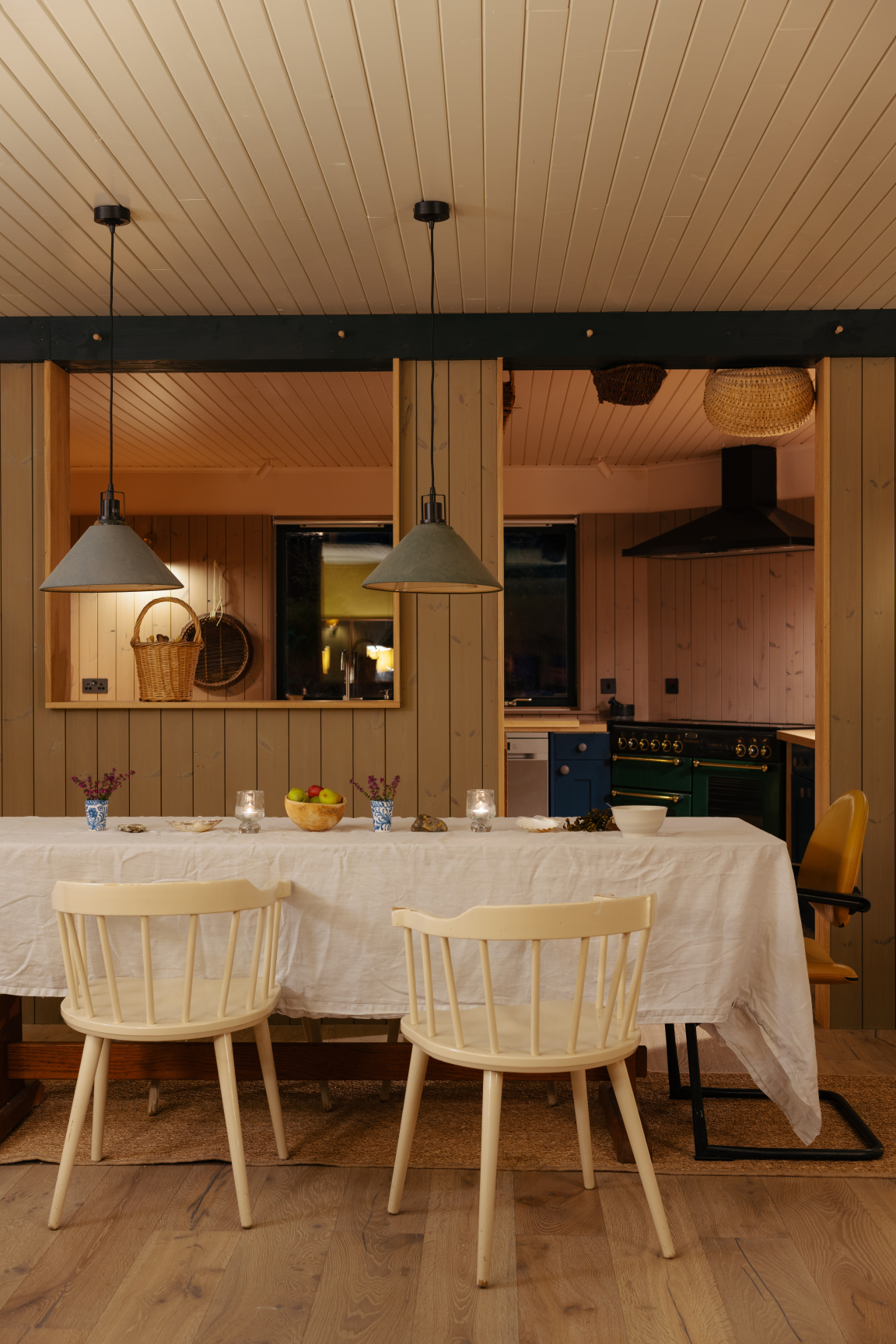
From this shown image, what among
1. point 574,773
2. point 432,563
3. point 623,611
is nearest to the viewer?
point 432,563

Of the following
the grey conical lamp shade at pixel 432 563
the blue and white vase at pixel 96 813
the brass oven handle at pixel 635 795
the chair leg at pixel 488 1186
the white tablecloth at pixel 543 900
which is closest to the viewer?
the chair leg at pixel 488 1186

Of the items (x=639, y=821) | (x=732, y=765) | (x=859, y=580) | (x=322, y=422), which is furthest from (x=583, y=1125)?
(x=322, y=422)

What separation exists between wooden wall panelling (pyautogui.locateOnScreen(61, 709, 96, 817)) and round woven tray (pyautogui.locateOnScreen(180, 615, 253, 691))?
2630 millimetres

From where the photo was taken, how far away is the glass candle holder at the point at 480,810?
2.80m

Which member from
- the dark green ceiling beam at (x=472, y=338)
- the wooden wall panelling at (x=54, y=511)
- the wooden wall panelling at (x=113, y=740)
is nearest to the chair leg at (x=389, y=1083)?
the wooden wall panelling at (x=113, y=740)

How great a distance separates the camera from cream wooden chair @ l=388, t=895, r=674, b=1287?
1997mm

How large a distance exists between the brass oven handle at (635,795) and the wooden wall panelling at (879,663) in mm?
2082

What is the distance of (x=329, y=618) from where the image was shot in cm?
661

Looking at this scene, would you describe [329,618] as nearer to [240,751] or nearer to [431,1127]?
[240,751]

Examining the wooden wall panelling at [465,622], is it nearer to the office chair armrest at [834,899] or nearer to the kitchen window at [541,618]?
the office chair armrest at [834,899]

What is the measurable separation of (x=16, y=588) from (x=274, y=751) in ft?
3.94

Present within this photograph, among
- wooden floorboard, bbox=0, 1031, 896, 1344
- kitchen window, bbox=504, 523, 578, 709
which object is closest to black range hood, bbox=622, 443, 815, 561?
kitchen window, bbox=504, 523, 578, 709

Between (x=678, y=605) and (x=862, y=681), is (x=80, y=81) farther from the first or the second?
(x=678, y=605)

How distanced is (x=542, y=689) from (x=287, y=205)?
404 cm
